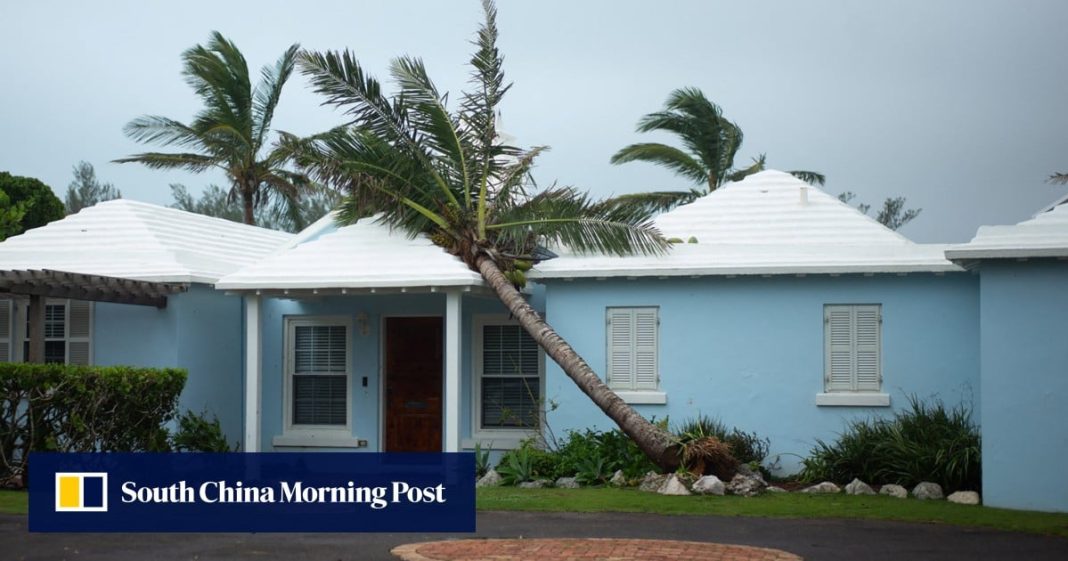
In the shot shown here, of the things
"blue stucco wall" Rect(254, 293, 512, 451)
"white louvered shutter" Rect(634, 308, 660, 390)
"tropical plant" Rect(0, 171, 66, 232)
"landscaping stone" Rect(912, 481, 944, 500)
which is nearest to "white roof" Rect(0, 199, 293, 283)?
"blue stucco wall" Rect(254, 293, 512, 451)

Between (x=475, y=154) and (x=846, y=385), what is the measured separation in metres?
5.77

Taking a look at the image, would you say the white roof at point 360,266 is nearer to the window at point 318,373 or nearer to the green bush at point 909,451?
the window at point 318,373

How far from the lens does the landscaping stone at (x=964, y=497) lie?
13805 mm

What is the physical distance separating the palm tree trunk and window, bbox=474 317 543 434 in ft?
5.54

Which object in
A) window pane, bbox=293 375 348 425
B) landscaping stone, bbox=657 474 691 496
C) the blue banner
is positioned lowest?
the blue banner

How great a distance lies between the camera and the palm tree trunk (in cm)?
1488

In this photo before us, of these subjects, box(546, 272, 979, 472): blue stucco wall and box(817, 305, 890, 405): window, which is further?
box(817, 305, 890, 405): window

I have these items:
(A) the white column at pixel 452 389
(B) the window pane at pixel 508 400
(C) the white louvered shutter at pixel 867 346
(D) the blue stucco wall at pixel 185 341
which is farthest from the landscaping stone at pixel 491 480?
(D) the blue stucco wall at pixel 185 341

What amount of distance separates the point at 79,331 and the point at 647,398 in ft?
27.5

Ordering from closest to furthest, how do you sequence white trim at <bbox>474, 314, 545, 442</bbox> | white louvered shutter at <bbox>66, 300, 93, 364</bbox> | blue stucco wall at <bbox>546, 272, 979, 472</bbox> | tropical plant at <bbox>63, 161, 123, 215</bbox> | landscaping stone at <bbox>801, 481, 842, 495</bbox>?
landscaping stone at <bbox>801, 481, 842, 495</bbox>, blue stucco wall at <bbox>546, 272, 979, 472</bbox>, white trim at <bbox>474, 314, 545, 442</bbox>, white louvered shutter at <bbox>66, 300, 93, 364</bbox>, tropical plant at <bbox>63, 161, 123, 215</bbox>

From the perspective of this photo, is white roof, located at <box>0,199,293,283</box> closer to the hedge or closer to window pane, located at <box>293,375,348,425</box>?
window pane, located at <box>293,375,348,425</box>

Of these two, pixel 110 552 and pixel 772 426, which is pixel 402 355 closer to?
pixel 772 426

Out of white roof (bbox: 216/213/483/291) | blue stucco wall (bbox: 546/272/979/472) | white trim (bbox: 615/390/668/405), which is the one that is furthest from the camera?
white roof (bbox: 216/213/483/291)

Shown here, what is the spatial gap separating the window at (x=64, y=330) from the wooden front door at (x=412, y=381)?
4.35 m
